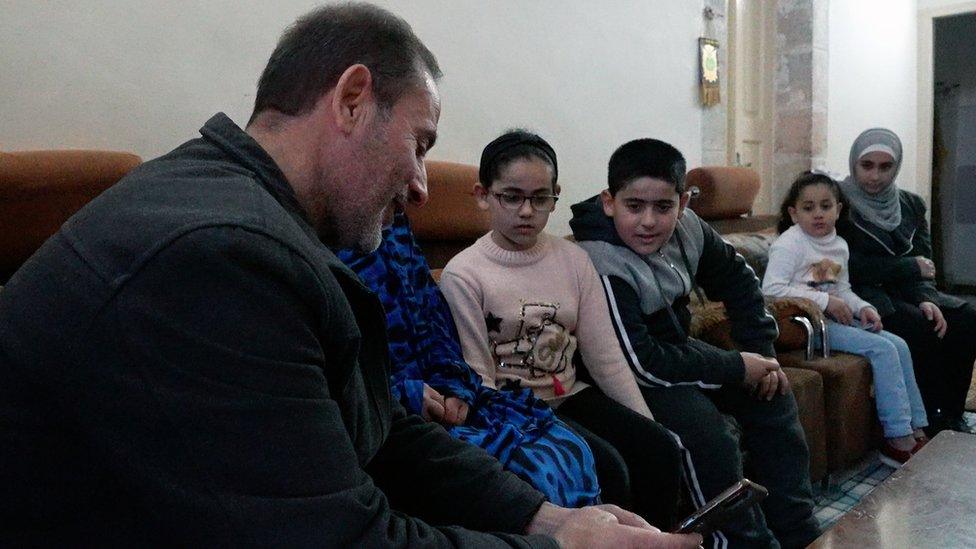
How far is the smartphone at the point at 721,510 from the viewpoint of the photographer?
93 cm

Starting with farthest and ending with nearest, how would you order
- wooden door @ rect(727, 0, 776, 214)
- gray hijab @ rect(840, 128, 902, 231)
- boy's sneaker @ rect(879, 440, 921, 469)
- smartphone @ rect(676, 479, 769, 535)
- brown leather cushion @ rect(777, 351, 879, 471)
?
wooden door @ rect(727, 0, 776, 214) < gray hijab @ rect(840, 128, 902, 231) < boy's sneaker @ rect(879, 440, 921, 469) < brown leather cushion @ rect(777, 351, 879, 471) < smartphone @ rect(676, 479, 769, 535)

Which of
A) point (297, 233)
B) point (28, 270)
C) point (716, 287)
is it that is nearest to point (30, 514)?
point (28, 270)

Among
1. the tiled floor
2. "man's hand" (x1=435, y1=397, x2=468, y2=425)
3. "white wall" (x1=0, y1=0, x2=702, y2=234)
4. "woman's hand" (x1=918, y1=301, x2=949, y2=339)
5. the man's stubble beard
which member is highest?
"white wall" (x1=0, y1=0, x2=702, y2=234)

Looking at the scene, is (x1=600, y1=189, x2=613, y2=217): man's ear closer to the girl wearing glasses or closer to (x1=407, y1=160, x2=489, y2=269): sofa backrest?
the girl wearing glasses

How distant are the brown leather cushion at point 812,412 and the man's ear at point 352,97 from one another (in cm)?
185

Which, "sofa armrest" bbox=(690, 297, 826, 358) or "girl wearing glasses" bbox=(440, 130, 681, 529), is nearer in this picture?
"girl wearing glasses" bbox=(440, 130, 681, 529)

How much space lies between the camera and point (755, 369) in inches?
73.9

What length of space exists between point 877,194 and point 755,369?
165cm

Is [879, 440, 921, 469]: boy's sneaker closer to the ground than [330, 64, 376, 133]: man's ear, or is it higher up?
closer to the ground

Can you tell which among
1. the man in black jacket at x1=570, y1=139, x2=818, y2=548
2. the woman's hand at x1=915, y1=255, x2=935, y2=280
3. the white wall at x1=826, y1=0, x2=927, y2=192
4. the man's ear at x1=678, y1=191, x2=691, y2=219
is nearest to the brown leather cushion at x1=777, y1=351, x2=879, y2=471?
the man in black jacket at x1=570, y1=139, x2=818, y2=548

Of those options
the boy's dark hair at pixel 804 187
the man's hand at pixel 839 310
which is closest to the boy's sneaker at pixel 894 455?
the man's hand at pixel 839 310

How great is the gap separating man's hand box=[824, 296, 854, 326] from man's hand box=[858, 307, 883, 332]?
2.4 inches

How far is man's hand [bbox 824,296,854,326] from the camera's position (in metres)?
2.59

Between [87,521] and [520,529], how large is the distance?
0.53 metres
